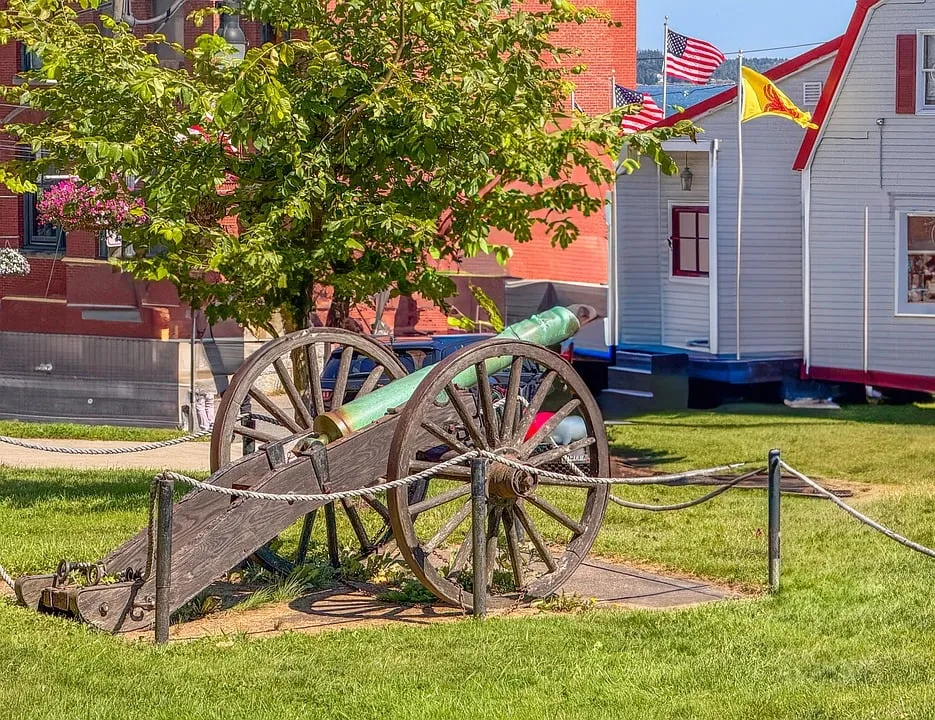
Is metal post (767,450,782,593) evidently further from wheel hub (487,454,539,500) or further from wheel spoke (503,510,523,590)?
wheel spoke (503,510,523,590)

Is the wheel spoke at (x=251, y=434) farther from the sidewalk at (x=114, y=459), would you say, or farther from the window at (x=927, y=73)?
the window at (x=927, y=73)

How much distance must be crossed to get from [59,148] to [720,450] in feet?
36.2

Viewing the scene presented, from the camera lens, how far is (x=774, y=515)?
32.0 feet

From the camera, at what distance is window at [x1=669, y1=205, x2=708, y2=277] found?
24797mm

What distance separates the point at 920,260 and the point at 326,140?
1215cm

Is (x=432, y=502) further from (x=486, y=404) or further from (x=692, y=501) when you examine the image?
(x=692, y=501)

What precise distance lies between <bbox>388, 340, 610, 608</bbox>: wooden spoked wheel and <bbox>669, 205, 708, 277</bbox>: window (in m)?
14.8

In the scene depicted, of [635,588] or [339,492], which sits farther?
[635,588]

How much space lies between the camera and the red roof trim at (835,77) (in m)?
21.9

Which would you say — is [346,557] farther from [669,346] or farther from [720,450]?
[669,346]

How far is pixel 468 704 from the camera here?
23.0 feet

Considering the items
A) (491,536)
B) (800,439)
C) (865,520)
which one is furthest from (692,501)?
(800,439)

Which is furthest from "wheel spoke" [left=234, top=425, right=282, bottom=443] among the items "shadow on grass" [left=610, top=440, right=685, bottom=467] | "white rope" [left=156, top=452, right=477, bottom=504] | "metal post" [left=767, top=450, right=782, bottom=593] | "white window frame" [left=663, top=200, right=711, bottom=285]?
"white window frame" [left=663, top=200, right=711, bottom=285]

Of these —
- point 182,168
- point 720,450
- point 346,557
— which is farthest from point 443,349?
point 346,557
